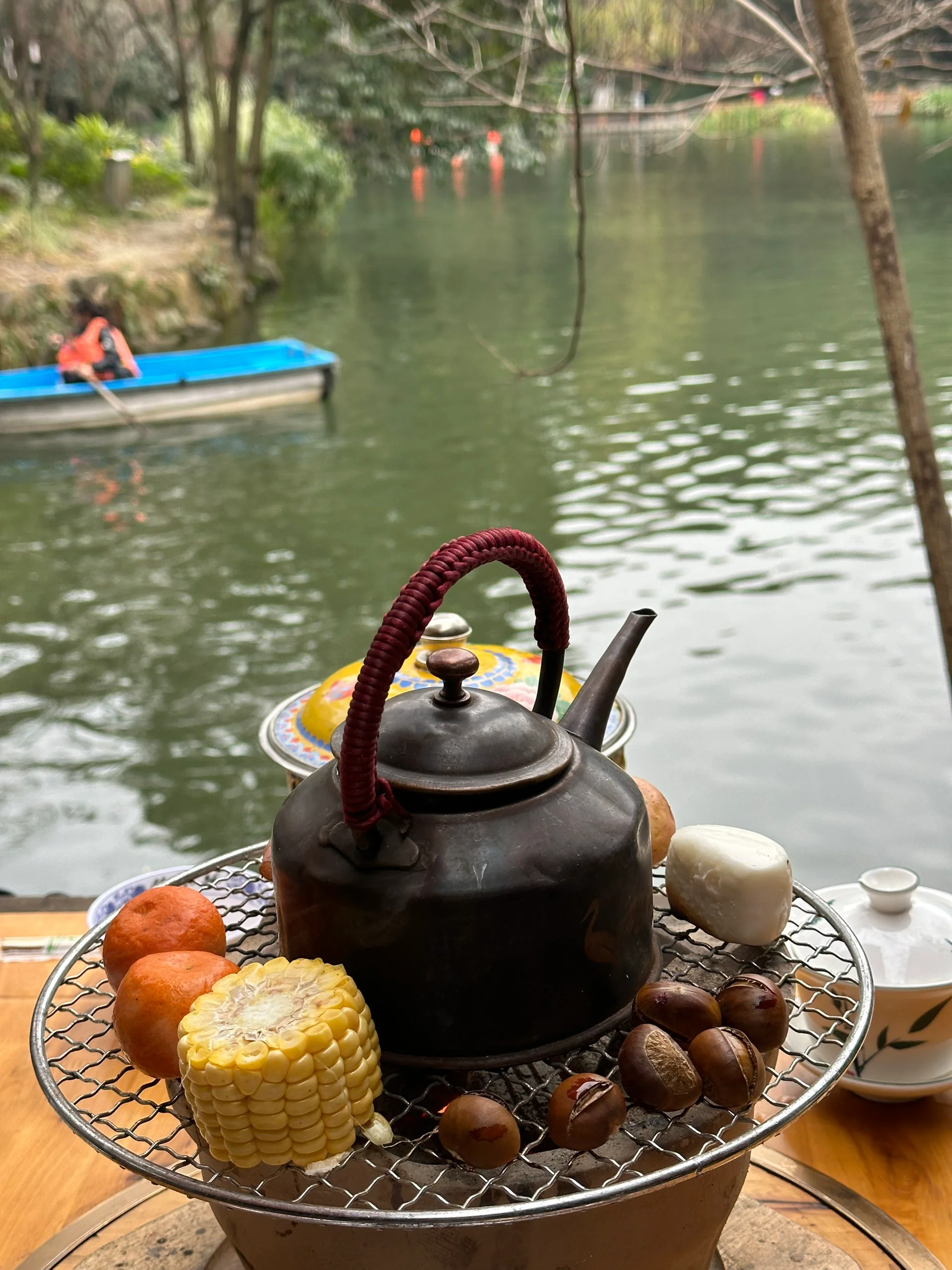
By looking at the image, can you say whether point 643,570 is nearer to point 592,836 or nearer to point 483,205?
point 592,836

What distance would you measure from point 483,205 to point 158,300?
15.0m

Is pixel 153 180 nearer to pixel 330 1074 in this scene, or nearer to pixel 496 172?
pixel 496 172

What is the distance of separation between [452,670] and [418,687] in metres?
0.83

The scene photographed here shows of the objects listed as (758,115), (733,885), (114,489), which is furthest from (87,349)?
(733,885)

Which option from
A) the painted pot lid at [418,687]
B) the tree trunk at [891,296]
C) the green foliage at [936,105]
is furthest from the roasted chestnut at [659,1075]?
the green foliage at [936,105]

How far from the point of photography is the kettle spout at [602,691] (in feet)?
5.45

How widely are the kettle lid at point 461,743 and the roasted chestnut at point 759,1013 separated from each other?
351 mm

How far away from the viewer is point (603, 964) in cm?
141

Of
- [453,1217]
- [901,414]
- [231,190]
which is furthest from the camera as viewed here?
[231,190]

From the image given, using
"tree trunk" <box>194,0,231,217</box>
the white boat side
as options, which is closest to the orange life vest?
the white boat side

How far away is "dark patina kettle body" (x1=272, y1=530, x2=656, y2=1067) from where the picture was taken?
1.32 m

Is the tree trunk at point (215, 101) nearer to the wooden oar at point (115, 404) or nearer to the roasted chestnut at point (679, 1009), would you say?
the wooden oar at point (115, 404)

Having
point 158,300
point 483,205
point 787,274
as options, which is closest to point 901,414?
point 158,300

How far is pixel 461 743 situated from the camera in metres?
1.41
